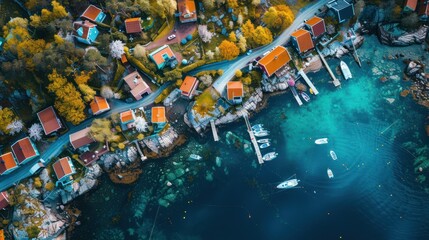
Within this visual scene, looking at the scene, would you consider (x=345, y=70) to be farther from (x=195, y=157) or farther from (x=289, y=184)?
(x=195, y=157)

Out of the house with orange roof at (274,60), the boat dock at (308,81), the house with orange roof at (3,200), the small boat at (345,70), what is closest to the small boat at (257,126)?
the house with orange roof at (274,60)

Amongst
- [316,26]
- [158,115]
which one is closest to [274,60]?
[316,26]

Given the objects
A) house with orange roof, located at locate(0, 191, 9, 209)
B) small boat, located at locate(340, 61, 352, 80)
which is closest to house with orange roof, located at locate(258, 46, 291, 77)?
small boat, located at locate(340, 61, 352, 80)

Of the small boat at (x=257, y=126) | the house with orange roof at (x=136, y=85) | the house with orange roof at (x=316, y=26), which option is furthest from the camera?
the house with orange roof at (x=316, y=26)

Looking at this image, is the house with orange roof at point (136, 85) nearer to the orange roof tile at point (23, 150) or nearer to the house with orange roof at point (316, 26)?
the orange roof tile at point (23, 150)

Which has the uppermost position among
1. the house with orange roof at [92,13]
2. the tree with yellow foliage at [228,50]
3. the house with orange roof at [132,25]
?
the house with orange roof at [92,13]

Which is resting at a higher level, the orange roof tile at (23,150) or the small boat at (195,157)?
the orange roof tile at (23,150)

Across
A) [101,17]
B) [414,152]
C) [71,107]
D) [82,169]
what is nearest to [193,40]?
[101,17]
